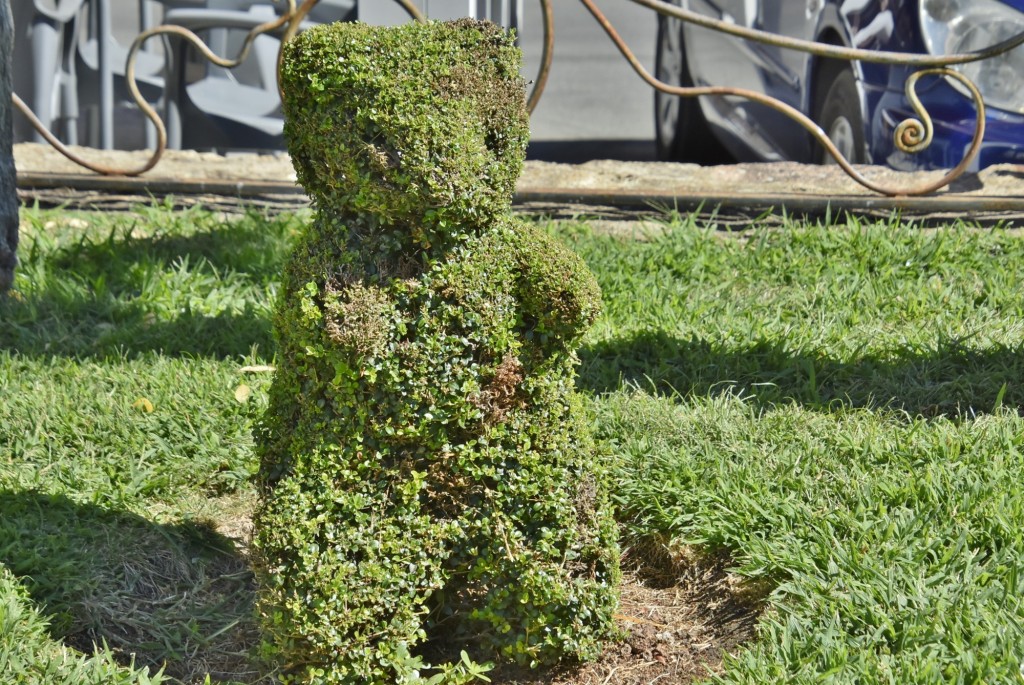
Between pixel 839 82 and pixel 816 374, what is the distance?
3424 mm

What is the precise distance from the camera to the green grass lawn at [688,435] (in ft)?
8.39

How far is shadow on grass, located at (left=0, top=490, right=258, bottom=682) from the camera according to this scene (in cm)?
269

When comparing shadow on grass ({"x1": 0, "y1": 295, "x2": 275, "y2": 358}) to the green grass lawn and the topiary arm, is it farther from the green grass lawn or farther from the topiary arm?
the topiary arm

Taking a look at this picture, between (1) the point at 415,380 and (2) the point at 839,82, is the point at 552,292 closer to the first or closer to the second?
(1) the point at 415,380

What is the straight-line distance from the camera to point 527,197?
19.1ft

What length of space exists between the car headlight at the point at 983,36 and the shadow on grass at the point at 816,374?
2.74 m

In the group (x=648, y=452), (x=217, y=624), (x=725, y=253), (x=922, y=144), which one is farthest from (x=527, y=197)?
(x=217, y=624)

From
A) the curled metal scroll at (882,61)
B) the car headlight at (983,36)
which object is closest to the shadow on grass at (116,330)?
the curled metal scroll at (882,61)

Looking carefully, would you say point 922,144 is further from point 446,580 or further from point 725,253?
point 446,580

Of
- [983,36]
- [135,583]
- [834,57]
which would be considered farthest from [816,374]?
[983,36]

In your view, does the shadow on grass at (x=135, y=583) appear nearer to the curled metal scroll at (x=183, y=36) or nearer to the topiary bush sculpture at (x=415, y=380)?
the topiary bush sculpture at (x=415, y=380)

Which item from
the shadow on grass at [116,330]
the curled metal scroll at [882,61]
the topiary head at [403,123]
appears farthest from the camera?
the curled metal scroll at [882,61]

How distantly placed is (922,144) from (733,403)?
2371mm

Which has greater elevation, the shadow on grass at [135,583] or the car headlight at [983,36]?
the car headlight at [983,36]
